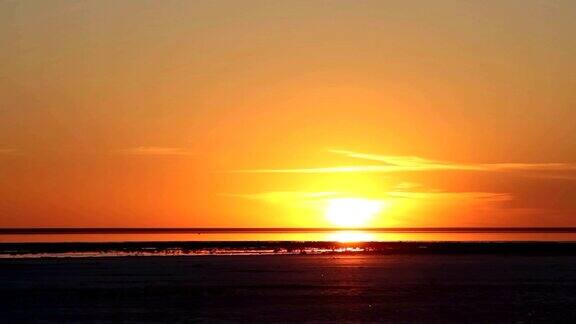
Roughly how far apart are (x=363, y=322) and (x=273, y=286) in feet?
61.0

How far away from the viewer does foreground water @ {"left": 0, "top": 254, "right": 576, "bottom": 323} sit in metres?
42.9

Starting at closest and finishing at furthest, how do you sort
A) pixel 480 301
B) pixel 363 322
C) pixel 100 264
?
pixel 363 322 → pixel 480 301 → pixel 100 264

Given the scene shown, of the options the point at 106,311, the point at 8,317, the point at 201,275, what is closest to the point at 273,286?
the point at 201,275

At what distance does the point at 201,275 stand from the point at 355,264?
18.8 m

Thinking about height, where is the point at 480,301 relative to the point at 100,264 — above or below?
below

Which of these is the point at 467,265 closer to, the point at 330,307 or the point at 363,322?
the point at 330,307

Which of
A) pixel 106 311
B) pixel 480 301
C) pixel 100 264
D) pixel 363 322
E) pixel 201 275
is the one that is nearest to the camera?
pixel 363 322

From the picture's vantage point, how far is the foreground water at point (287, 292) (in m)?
42.9

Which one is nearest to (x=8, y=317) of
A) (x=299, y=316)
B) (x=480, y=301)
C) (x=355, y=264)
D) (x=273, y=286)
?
(x=299, y=316)

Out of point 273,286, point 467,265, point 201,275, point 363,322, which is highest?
point 467,265

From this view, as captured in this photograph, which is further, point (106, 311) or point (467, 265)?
point (467, 265)

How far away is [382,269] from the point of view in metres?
74.6

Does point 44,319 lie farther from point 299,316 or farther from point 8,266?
point 8,266

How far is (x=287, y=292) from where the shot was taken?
178 ft
